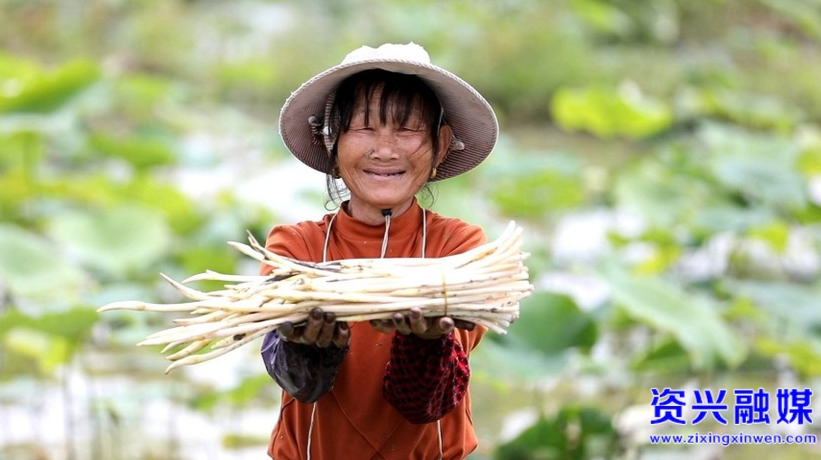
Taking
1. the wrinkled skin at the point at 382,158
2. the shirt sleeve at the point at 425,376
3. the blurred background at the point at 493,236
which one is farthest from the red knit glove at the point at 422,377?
the blurred background at the point at 493,236

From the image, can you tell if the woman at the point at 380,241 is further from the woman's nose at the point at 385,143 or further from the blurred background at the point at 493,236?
the blurred background at the point at 493,236

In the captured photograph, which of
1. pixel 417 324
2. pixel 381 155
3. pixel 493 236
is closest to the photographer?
pixel 417 324

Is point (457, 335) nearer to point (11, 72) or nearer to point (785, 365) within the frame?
point (785, 365)

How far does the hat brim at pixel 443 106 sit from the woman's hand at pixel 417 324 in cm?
28

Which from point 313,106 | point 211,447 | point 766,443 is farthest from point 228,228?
point 313,106

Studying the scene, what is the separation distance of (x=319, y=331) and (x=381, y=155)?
0.79ft

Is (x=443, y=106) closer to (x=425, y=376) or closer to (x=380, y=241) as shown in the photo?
(x=380, y=241)

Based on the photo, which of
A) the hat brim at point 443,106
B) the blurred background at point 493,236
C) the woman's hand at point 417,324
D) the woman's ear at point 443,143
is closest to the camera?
the woman's hand at point 417,324

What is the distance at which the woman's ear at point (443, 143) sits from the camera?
4.61 ft

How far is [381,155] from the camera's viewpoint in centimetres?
132

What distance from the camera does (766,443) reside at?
3.41 metres

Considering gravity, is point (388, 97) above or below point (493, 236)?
below

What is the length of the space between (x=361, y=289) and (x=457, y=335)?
0.62 ft

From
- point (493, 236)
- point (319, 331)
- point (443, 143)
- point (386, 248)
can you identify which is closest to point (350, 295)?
point (319, 331)
